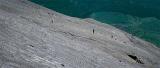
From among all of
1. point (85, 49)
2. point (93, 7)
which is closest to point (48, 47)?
point (85, 49)

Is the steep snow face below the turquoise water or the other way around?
the other way around

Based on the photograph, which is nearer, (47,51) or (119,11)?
(47,51)

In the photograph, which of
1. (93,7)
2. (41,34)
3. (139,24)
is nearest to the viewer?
(41,34)

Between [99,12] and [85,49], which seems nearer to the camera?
[85,49]

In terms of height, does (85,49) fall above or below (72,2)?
above

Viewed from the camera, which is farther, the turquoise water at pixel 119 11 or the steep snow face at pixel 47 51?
the turquoise water at pixel 119 11

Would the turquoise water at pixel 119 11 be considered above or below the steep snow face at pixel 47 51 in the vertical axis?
below

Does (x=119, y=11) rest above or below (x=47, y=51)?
below

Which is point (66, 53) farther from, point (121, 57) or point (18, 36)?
point (121, 57)
